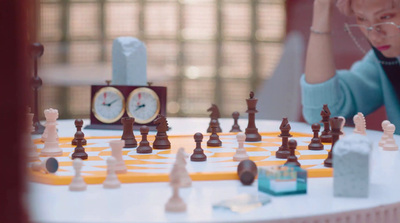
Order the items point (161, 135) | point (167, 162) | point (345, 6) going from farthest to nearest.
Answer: point (345, 6), point (161, 135), point (167, 162)

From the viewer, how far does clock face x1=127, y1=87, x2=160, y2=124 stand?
1.90m

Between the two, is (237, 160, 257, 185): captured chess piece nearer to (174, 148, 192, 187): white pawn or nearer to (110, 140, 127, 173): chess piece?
(174, 148, 192, 187): white pawn

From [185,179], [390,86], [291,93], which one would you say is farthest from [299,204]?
[291,93]

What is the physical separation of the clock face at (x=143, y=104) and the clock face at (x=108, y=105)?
4cm

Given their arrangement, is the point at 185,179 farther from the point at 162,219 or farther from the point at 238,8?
the point at 238,8

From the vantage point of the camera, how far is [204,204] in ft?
2.75

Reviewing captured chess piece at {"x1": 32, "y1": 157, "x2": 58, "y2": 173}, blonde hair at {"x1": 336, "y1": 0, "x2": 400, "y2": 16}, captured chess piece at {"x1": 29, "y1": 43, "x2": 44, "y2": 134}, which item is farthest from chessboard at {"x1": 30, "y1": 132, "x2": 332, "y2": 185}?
blonde hair at {"x1": 336, "y1": 0, "x2": 400, "y2": 16}

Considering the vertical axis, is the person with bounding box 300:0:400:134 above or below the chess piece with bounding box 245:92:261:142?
above

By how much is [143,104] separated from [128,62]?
0.32 meters

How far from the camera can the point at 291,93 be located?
347cm

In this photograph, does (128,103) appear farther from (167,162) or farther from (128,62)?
(167,162)

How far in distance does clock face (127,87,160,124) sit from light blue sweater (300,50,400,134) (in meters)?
0.88

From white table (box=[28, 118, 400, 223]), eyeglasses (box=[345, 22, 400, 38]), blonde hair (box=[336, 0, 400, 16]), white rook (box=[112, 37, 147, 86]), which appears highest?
blonde hair (box=[336, 0, 400, 16])

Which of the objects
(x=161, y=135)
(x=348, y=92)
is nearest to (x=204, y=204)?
(x=161, y=135)
